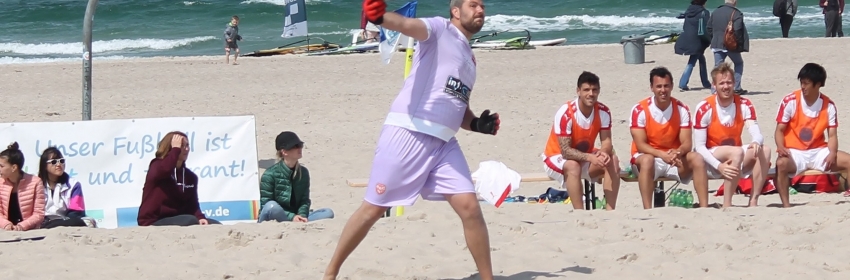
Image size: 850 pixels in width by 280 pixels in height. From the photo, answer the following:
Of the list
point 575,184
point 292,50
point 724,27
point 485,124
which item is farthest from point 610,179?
point 292,50

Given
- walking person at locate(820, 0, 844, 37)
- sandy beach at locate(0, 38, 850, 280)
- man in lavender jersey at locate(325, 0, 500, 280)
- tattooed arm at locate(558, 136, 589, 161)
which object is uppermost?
walking person at locate(820, 0, 844, 37)

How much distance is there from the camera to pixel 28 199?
23.0 ft

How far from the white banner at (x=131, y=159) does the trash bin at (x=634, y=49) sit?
11.6 metres

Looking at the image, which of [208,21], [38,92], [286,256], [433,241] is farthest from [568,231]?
[208,21]

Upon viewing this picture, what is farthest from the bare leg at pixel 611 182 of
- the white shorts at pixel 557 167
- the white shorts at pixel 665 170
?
the white shorts at pixel 665 170

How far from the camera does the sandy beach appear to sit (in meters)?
5.75

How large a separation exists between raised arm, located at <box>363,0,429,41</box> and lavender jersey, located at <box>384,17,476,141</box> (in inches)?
5.5

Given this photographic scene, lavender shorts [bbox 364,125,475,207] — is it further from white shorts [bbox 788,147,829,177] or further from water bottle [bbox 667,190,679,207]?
white shorts [bbox 788,147,829,177]

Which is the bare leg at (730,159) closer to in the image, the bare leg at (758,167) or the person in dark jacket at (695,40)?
the bare leg at (758,167)

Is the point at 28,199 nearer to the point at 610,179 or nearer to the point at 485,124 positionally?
the point at 485,124

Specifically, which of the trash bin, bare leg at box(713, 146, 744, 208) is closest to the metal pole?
bare leg at box(713, 146, 744, 208)

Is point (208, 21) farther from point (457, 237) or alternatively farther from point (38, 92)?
point (457, 237)

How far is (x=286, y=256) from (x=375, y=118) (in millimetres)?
8108

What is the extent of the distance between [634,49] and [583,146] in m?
11.3
